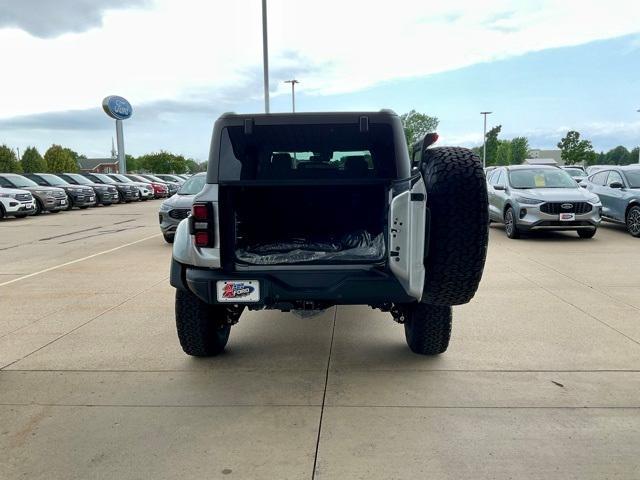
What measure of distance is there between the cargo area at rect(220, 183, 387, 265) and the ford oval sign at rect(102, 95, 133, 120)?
3671cm

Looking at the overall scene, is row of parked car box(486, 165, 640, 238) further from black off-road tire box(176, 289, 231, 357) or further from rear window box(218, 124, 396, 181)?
black off-road tire box(176, 289, 231, 357)

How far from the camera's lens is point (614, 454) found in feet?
8.94

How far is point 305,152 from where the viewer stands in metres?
4.80

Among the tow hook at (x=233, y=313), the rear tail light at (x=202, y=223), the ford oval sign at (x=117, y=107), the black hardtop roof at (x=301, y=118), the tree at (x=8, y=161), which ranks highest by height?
the ford oval sign at (x=117, y=107)

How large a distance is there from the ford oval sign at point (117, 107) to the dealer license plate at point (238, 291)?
37.9 metres

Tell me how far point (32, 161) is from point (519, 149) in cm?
7876

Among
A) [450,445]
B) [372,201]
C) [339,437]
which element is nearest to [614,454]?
[450,445]

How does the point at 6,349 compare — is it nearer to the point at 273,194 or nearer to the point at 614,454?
the point at 273,194

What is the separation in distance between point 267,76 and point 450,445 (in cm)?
2101

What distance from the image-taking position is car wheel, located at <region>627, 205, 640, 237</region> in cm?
1050

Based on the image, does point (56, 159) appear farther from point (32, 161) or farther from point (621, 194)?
point (621, 194)

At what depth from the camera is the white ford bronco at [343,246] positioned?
10.6ft

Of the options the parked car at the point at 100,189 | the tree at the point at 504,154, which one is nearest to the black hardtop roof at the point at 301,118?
the parked car at the point at 100,189

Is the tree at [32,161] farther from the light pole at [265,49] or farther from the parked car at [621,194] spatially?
the parked car at [621,194]
